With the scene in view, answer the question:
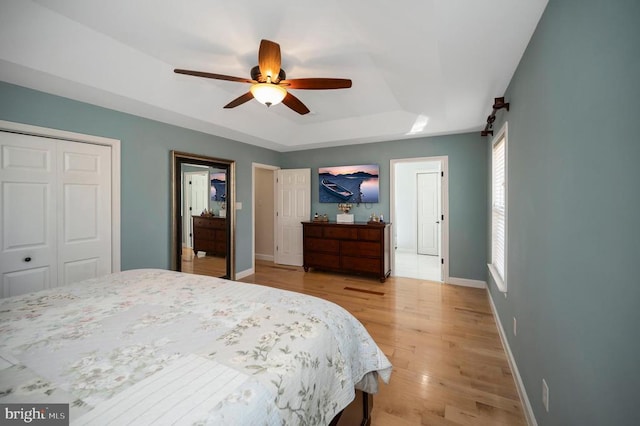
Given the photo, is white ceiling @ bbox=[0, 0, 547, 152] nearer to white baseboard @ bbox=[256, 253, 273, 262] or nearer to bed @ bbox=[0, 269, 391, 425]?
bed @ bbox=[0, 269, 391, 425]

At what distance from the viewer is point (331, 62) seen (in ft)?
8.51

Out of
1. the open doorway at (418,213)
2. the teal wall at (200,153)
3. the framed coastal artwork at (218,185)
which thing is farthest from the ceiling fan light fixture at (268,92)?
the open doorway at (418,213)

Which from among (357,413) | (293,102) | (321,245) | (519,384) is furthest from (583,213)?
(321,245)

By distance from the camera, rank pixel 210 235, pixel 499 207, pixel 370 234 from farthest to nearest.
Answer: pixel 370 234 → pixel 210 235 → pixel 499 207

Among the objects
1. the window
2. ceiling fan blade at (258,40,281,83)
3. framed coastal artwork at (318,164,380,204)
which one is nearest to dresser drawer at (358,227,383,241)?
framed coastal artwork at (318,164,380,204)

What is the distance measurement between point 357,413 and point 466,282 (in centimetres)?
339

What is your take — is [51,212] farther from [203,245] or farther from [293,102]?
[293,102]

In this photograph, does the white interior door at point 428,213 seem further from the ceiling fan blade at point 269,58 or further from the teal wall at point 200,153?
the ceiling fan blade at point 269,58

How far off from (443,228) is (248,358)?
4.05 m

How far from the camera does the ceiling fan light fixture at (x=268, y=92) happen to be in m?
2.12

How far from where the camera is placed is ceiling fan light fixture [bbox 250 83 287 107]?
2125mm

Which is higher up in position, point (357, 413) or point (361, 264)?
point (361, 264)

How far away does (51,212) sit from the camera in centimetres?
247

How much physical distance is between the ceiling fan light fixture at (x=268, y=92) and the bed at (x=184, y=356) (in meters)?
1.55
